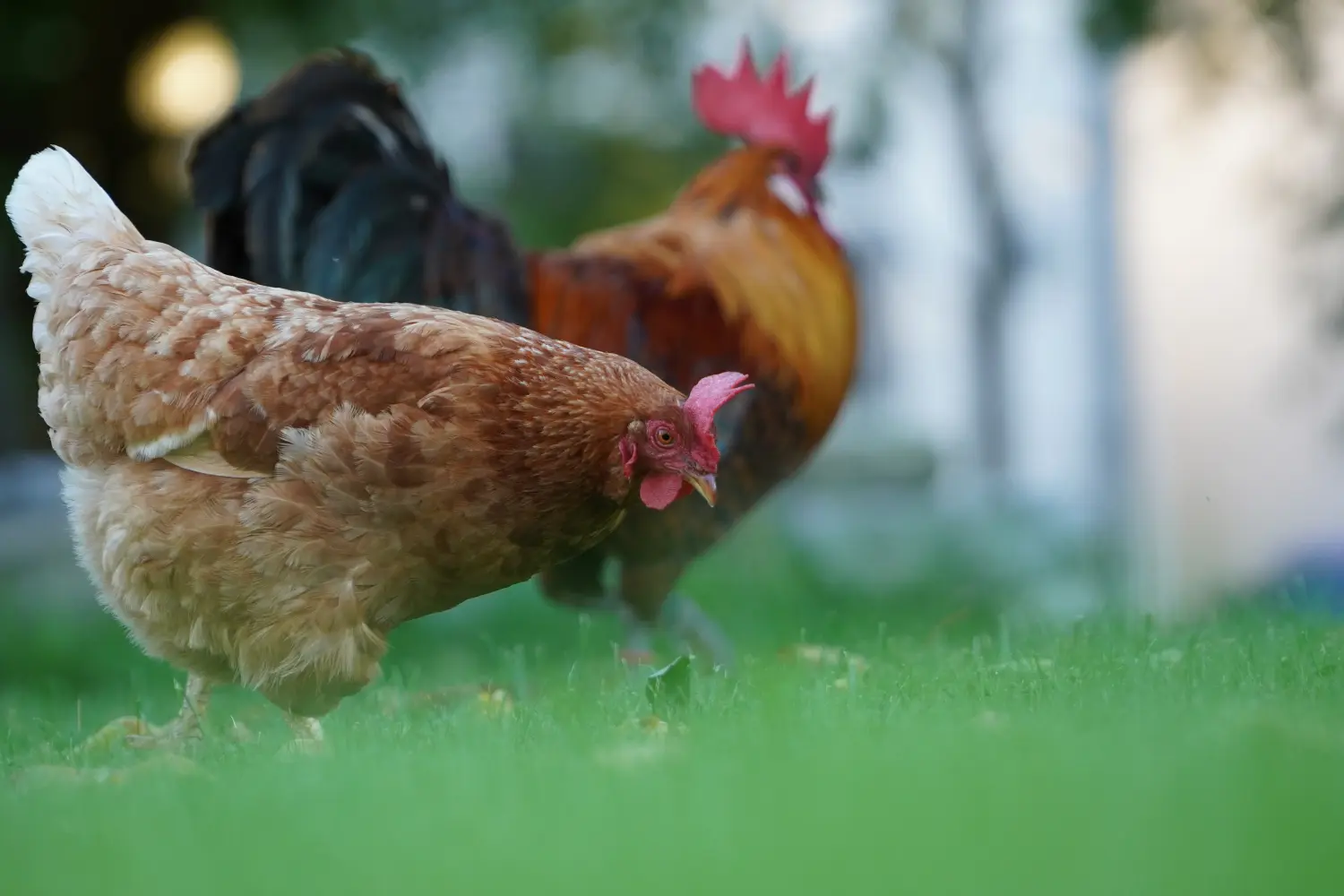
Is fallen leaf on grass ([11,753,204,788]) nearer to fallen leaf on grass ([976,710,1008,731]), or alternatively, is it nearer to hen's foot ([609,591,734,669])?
fallen leaf on grass ([976,710,1008,731])

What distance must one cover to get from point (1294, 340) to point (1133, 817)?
313 inches

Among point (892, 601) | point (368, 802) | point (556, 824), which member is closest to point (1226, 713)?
point (556, 824)

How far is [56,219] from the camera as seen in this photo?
3.89 m

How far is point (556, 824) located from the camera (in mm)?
2555

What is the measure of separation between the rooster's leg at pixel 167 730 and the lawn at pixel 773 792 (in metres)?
0.12

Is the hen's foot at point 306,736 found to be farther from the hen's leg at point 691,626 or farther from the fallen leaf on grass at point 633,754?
the hen's leg at point 691,626

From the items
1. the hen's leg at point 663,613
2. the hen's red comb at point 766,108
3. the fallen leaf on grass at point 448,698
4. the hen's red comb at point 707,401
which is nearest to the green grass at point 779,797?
the fallen leaf on grass at point 448,698

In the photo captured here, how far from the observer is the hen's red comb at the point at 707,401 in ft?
11.6

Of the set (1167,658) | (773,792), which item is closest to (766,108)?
(1167,658)

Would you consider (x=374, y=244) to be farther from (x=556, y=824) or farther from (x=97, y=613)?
(x=97, y=613)

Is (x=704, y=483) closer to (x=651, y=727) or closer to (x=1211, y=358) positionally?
(x=651, y=727)

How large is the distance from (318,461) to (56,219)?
3.80 feet

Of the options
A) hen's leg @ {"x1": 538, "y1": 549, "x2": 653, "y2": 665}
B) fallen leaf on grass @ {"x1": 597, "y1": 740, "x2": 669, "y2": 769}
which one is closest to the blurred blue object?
hen's leg @ {"x1": 538, "y1": 549, "x2": 653, "y2": 665}

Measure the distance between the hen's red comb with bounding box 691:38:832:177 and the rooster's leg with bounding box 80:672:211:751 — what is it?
303cm
